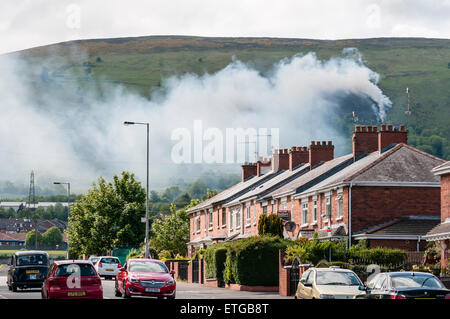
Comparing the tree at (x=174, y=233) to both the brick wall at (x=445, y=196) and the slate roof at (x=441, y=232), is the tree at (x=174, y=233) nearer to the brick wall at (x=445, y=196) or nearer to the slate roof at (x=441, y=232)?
the brick wall at (x=445, y=196)

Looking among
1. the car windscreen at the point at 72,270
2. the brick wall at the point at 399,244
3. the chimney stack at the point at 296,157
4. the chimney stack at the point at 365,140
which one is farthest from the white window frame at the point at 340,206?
the car windscreen at the point at 72,270

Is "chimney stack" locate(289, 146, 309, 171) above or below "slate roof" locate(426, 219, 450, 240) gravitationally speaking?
above

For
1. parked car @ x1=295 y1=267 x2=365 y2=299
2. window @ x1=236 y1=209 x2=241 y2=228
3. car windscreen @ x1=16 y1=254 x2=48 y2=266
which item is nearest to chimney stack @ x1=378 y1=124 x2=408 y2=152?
window @ x1=236 y1=209 x2=241 y2=228

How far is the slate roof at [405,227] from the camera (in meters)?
44.1

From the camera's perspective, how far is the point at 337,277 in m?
26.2

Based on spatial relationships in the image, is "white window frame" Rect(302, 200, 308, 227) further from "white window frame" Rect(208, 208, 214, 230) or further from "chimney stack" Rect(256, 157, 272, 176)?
"white window frame" Rect(208, 208, 214, 230)

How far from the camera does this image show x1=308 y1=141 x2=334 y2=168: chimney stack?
62.8 metres

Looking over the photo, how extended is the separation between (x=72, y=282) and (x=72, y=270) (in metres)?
0.46

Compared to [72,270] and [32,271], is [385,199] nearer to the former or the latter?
[32,271]

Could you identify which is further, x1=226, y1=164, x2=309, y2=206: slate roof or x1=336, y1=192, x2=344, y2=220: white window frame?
x1=226, y1=164, x2=309, y2=206: slate roof

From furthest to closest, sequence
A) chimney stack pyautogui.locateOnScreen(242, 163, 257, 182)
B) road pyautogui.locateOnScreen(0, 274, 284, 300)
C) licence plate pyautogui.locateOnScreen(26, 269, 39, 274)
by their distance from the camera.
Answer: chimney stack pyautogui.locateOnScreen(242, 163, 257, 182) < licence plate pyautogui.locateOnScreen(26, 269, 39, 274) < road pyautogui.locateOnScreen(0, 274, 284, 300)

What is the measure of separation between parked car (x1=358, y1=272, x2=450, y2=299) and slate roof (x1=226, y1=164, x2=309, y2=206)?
40.3 m

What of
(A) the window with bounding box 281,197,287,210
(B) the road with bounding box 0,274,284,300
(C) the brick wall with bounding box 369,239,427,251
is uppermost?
(A) the window with bounding box 281,197,287,210

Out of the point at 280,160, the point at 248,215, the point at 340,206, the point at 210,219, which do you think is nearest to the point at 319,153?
the point at 248,215
